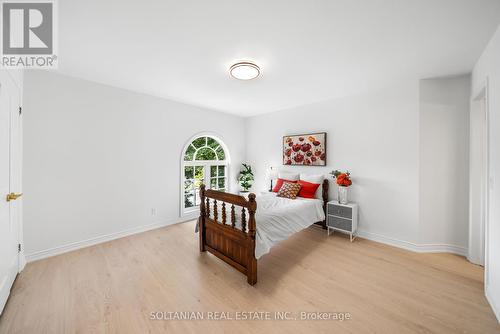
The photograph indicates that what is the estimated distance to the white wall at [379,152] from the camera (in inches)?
113

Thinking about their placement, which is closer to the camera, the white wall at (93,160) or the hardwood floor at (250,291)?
the hardwood floor at (250,291)

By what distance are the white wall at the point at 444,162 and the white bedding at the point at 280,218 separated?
1.55 metres

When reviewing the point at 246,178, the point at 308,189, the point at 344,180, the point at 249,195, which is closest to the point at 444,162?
the point at 344,180

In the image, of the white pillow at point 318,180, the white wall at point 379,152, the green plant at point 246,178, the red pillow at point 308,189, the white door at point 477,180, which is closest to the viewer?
the white door at point 477,180

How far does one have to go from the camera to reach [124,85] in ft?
10.1

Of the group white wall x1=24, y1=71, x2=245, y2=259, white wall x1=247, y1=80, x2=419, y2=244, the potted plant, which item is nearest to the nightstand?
the potted plant

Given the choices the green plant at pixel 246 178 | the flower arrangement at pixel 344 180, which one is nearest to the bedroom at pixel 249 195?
→ the flower arrangement at pixel 344 180

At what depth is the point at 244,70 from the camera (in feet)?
7.66

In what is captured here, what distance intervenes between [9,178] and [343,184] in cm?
431

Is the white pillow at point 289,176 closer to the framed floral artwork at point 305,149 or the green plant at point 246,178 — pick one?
the framed floral artwork at point 305,149

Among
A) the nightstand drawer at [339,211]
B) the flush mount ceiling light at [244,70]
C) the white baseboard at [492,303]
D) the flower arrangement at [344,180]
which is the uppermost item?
the flush mount ceiling light at [244,70]

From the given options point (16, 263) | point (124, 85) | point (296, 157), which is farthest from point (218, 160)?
Result: point (16, 263)

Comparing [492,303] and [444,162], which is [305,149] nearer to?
[444,162]

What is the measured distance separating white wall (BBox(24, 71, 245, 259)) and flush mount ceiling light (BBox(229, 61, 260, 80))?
2.04 meters
